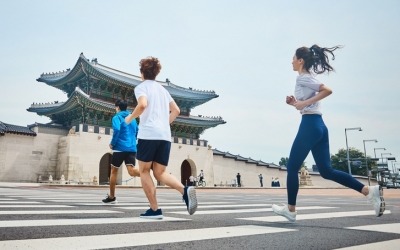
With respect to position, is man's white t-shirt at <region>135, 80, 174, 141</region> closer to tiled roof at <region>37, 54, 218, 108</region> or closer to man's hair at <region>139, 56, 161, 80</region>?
man's hair at <region>139, 56, 161, 80</region>

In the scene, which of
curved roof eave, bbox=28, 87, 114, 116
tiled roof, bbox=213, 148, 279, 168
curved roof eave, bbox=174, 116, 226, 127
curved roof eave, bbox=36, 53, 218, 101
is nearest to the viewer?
curved roof eave, bbox=28, 87, 114, 116

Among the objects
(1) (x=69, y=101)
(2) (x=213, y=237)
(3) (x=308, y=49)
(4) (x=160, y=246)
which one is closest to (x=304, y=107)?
(3) (x=308, y=49)

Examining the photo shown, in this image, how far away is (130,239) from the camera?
2.02 metres

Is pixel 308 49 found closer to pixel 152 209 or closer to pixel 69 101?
pixel 152 209

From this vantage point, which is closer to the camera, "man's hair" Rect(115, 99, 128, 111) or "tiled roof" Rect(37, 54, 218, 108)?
"man's hair" Rect(115, 99, 128, 111)

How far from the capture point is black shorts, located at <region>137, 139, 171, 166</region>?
10.6 ft

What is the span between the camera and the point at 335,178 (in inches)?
131

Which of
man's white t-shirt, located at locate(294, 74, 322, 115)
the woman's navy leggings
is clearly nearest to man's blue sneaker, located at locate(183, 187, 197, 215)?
the woman's navy leggings

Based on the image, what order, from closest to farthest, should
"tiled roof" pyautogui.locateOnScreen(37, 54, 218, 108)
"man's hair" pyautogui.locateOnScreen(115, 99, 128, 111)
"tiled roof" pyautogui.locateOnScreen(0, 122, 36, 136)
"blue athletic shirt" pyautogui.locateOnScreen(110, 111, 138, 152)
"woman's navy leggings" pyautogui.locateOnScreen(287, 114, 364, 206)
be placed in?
"woman's navy leggings" pyautogui.locateOnScreen(287, 114, 364, 206)
"blue athletic shirt" pyautogui.locateOnScreen(110, 111, 138, 152)
"man's hair" pyautogui.locateOnScreen(115, 99, 128, 111)
"tiled roof" pyautogui.locateOnScreen(0, 122, 36, 136)
"tiled roof" pyautogui.locateOnScreen(37, 54, 218, 108)

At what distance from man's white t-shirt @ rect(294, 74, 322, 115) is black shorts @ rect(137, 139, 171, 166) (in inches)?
60.8

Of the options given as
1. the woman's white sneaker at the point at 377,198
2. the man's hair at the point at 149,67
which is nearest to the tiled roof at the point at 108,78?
the man's hair at the point at 149,67

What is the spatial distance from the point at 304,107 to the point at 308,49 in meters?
0.70

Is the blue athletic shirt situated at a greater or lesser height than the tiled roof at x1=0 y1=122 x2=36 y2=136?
lesser

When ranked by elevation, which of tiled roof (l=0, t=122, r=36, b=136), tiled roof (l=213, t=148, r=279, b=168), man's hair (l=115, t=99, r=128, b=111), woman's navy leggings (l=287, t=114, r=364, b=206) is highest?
tiled roof (l=0, t=122, r=36, b=136)
